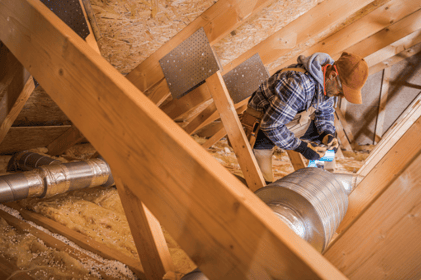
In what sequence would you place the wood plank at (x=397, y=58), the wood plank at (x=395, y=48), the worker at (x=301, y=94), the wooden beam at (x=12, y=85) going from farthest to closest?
the wood plank at (x=397, y=58), the wood plank at (x=395, y=48), the worker at (x=301, y=94), the wooden beam at (x=12, y=85)

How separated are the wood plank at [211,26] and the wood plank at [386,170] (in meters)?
1.25

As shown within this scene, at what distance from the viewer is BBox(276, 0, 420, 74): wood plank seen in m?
2.46

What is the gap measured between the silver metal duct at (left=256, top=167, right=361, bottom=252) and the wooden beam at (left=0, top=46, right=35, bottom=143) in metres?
1.71

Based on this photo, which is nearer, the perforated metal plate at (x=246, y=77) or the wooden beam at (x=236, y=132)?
the wooden beam at (x=236, y=132)

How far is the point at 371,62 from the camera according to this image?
407cm

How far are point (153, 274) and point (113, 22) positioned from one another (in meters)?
1.83

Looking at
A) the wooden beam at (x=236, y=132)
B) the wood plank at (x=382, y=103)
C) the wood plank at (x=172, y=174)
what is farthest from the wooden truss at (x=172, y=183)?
the wood plank at (x=382, y=103)

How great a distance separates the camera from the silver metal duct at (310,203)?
1179 mm

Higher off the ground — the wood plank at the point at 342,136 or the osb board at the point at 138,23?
the osb board at the point at 138,23

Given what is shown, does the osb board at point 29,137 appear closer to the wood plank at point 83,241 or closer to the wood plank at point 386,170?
the wood plank at point 83,241

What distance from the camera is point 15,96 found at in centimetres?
171

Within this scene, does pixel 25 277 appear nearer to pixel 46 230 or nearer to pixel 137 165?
pixel 46 230

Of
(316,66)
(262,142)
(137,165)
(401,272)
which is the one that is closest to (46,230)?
(137,165)

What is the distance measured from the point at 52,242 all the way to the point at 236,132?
4.89 ft
